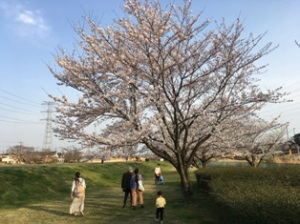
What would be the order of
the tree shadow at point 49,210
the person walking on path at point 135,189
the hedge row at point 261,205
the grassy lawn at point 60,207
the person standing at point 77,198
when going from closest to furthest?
the hedge row at point 261,205 → the grassy lawn at point 60,207 → the person standing at point 77,198 → the tree shadow at point 49,210 → the person walking on path at point 135,189

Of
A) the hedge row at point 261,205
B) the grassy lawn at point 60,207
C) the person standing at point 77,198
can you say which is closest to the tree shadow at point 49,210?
the grassy lawn at point 60,207

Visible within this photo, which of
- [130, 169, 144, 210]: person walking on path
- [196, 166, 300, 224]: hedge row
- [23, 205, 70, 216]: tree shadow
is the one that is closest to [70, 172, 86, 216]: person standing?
[23, 205, 70, 216]: tree shadow

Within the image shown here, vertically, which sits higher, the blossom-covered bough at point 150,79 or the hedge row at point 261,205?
the blossom-covered bough at point 150,79

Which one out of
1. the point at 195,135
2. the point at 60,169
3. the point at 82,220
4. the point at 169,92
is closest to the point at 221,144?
the point at 195,135

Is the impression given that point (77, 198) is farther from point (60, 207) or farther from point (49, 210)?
point (60, 207)

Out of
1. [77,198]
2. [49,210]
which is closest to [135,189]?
[77,198]

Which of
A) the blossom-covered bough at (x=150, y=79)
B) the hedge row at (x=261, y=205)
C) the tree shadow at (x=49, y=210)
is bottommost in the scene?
the tree shadow at (x=49, y=210)

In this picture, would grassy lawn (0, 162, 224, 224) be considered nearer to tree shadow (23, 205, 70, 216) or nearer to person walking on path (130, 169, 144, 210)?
tree shadow (23, 205, 70, 216)

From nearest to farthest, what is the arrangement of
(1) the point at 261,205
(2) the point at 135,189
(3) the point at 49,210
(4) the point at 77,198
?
(1) the point at 261,205 → (4) the point at 77,198 → (3) the point at 49,210 → (2) the point at 135,189

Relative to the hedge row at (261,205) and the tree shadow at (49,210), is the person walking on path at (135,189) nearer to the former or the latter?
the tree shadow at (49,210)

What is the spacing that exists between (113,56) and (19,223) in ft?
22.5

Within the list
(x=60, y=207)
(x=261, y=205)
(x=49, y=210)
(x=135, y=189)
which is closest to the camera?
(x=261, y=205)

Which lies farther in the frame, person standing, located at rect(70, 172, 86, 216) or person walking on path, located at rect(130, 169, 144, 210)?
person walking on path, located at rect(130, 169, 144, 210)

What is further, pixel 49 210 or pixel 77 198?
pixel 49 210
